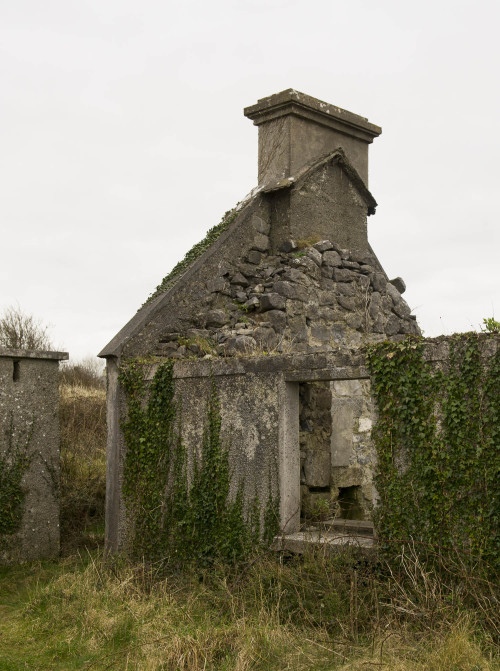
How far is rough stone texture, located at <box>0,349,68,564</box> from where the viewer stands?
8.87m

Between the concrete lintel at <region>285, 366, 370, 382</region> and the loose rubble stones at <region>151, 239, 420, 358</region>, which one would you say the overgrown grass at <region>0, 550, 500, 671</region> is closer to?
the concrete lintel at <region>285, 366, 370, 382</region>

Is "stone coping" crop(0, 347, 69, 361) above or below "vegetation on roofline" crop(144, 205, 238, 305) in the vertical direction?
below

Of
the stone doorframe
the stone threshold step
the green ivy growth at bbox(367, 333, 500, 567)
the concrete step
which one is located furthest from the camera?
the stone doorframe

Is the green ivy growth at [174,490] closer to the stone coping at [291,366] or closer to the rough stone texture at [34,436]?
the stone coping at [291,366]

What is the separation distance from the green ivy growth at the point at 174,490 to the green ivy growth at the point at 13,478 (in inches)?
62.4

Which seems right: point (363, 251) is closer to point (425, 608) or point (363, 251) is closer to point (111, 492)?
point (111, 492)

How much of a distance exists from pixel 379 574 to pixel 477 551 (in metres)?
0.81

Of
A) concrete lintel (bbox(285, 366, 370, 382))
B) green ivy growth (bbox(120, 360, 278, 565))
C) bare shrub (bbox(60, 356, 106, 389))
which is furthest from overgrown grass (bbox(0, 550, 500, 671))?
bare shrub (bbox(60, 356, 106, 389))

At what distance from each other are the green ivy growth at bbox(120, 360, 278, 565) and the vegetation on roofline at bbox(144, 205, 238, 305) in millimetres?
1387

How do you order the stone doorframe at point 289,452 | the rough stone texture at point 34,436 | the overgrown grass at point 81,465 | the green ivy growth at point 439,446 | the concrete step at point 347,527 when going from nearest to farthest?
the green ivy growth at point 439,446, the concrete step at point 347,527, the stone doorframe at point 289,452, the rough stone texture at point 34,436, the overgrown grass at point 81,465

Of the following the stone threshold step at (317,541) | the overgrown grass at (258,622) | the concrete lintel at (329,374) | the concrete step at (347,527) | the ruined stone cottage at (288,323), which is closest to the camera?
the overgrown grass at (258,622)

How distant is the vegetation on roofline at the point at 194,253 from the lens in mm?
9172

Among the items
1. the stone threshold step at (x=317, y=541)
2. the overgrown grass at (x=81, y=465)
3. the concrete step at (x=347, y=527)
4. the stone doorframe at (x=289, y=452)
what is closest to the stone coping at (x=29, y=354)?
the overgrown grass at (x=81, y=465)

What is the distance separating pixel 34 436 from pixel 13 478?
22.4 inches
